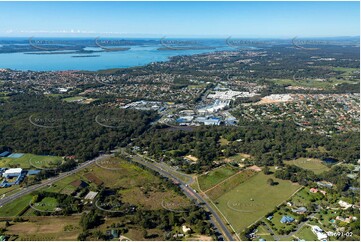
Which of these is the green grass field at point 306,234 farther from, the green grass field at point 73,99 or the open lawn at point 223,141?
the green grass field at point 73,99

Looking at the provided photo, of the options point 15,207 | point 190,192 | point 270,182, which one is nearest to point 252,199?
point 270,182

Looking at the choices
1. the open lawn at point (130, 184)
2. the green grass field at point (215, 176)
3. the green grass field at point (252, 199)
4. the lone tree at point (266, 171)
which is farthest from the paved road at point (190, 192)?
the lone tree at point (266, 171)

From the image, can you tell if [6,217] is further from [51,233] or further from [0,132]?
[0,132]

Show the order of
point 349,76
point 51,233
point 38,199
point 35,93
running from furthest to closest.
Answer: point 349,76 < point 35,93 < point 38,199 < point 51,233

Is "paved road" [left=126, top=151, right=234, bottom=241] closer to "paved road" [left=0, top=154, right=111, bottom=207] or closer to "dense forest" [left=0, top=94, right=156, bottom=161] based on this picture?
"paved road" [left=0, top=154, right=111, bottom=207]

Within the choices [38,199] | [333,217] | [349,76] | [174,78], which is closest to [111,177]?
[38,199]

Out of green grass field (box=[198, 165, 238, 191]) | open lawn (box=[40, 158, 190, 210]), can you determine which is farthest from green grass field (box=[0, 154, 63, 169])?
green grass field (box=[198, 165, 238, 191])
